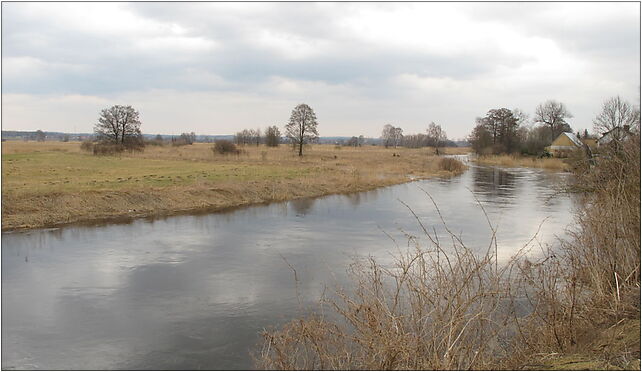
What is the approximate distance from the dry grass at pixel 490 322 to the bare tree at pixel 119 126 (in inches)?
2079

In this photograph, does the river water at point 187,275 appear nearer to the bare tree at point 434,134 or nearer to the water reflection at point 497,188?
the water reflection at point 497,188

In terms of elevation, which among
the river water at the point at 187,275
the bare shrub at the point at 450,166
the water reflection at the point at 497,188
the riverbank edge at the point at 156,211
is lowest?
the river water at the point at 187,275

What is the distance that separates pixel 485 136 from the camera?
6006 cm

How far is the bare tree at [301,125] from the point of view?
48.4 meters

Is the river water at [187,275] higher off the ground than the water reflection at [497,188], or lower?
lower

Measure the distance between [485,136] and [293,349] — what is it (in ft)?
191

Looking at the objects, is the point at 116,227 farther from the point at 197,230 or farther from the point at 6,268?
the point at 6,268

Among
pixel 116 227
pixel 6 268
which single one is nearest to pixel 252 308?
pixel 6 268

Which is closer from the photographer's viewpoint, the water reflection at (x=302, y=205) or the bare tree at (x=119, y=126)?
the water reflection at (x=302, y=205)

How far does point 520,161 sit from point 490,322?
50.4 m

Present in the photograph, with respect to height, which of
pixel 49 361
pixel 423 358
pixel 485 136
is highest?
pixel 485 136

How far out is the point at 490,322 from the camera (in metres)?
5.97

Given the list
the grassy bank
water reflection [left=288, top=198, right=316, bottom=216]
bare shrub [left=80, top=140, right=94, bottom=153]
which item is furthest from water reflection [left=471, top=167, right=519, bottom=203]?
bare shrub [left=80, top=140, right=94, bottom=153]

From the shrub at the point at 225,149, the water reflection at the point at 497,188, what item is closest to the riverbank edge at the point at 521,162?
the water reflection at the point at 497,188
